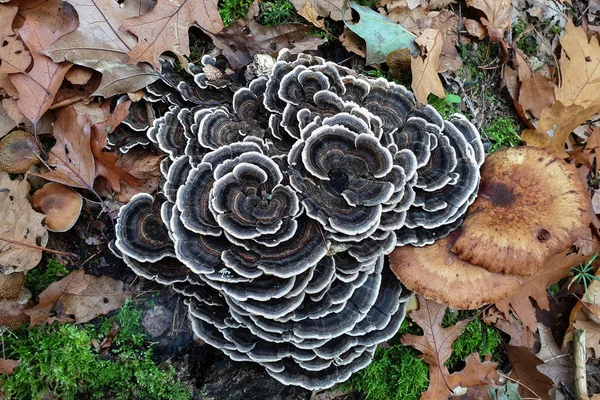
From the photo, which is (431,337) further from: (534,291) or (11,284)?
(11,284)

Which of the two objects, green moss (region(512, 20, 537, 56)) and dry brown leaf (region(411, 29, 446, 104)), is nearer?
dry brown leaf (region(411, 29, 446, 104))

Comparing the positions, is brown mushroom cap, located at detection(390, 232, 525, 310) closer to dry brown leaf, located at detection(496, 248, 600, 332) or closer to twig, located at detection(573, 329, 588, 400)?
dry brown leaf, located at detection(496, 248, 600, 332)

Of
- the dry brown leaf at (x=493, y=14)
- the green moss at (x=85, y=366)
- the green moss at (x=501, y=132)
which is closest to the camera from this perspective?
the green moss at (x=85, y=366)

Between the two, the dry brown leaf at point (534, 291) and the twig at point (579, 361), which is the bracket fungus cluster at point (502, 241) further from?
the twig at point (579, 361)

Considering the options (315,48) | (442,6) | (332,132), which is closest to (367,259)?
(332,132)

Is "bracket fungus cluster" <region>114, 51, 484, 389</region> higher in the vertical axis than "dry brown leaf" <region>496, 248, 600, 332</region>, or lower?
higher

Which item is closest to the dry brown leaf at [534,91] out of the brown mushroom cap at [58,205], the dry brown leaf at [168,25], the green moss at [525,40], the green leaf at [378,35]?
the green moss at [525,40]

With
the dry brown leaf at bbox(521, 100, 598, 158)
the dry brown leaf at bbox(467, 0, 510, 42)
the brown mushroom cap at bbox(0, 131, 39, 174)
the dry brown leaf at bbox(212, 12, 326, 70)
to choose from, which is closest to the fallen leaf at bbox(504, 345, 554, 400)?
the dry brown leaf at bbox(521, 100, 598, 158)
